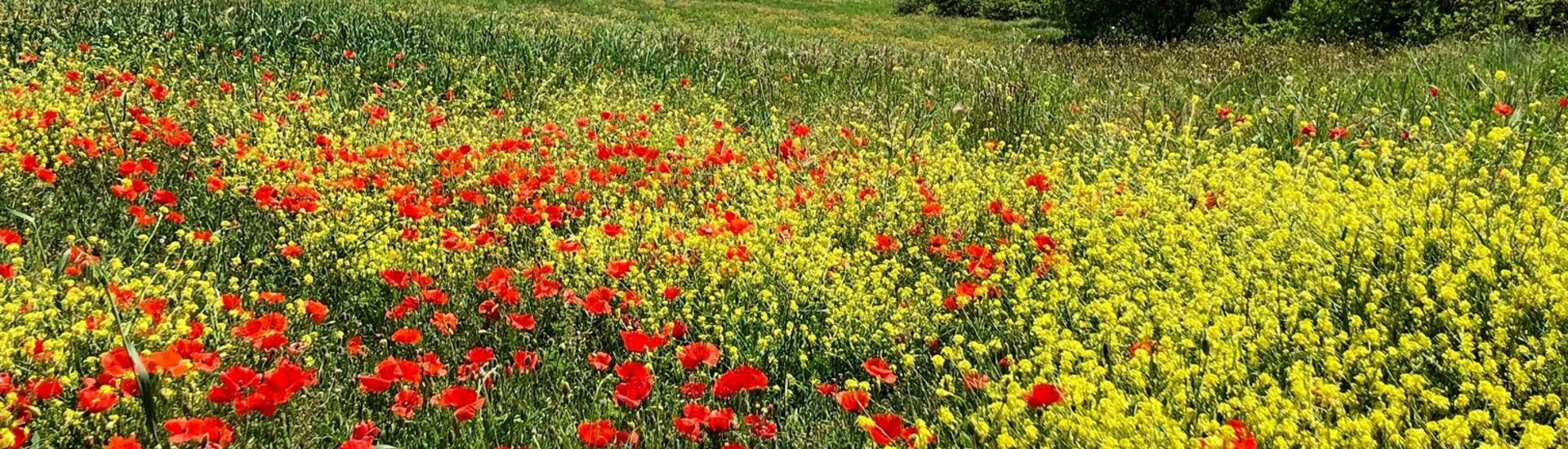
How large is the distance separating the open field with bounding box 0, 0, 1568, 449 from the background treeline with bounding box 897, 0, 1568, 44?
5607 mm

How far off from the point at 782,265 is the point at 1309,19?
1254 centimetres

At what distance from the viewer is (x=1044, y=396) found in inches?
78.2

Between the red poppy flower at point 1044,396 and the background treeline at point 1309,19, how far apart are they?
7.86 m

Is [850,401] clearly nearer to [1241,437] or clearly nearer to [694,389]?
[694,389]

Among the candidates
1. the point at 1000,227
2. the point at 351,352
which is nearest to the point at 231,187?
the point at 351,352

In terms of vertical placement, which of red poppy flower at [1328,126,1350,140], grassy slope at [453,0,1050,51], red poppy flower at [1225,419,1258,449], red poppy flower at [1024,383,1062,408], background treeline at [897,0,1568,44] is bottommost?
grassy slope at [453,0,1050,51]

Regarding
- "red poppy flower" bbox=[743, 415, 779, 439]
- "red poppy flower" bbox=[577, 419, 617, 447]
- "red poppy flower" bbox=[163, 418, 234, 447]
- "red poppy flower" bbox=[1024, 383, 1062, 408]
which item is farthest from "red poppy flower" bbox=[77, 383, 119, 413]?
"red poppy flower" bbox=[1024, 383, 1062, 408]

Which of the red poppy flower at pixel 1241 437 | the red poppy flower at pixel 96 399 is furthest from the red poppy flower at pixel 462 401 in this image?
the red poppy flower at pixel 1241 437

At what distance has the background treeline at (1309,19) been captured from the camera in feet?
33.2

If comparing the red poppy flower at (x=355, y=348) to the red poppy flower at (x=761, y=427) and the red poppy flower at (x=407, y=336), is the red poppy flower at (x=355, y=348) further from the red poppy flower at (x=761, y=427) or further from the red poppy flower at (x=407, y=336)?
the red poppy flower at (x=761, y=427)

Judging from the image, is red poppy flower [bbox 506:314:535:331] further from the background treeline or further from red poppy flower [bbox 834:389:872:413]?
the background treeline

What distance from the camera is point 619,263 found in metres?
2.82

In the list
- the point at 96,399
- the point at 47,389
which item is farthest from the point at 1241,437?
the point at 47,389

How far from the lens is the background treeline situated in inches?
398
